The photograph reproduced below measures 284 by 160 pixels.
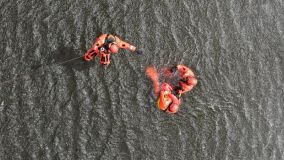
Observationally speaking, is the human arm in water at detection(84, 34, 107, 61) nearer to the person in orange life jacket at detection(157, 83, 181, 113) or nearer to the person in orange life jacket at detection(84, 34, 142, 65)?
the person in orange life jacket at detection(84, 34, 142, 65)

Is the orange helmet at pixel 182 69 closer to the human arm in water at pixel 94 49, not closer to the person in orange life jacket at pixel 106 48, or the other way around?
the person in orange life jacket at pixel 106 48

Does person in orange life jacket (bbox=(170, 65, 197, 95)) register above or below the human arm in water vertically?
below

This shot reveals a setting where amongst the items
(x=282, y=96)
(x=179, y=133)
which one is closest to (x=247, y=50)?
(x=282, y=96)

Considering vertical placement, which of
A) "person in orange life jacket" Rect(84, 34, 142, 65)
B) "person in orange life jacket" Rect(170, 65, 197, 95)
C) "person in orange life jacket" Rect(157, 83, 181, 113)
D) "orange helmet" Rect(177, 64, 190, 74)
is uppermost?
"person in orange life jacket" Rect(84, 34, 142, 65)

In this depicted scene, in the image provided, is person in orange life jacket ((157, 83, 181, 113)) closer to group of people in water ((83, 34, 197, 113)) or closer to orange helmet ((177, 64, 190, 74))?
group of people in water ((83, 34, 197, 113))

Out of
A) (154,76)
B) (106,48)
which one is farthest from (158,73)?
(106,48)

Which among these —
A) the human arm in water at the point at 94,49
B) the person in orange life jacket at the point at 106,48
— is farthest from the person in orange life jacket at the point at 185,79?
the human arm in water at the point at 94,49

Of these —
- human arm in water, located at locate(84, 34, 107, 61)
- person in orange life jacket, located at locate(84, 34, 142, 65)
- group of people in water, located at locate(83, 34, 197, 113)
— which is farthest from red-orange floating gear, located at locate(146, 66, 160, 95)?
human arm in water, located at locate(84, 34, 107, 61)

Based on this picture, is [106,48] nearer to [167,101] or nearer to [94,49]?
[94,49]
